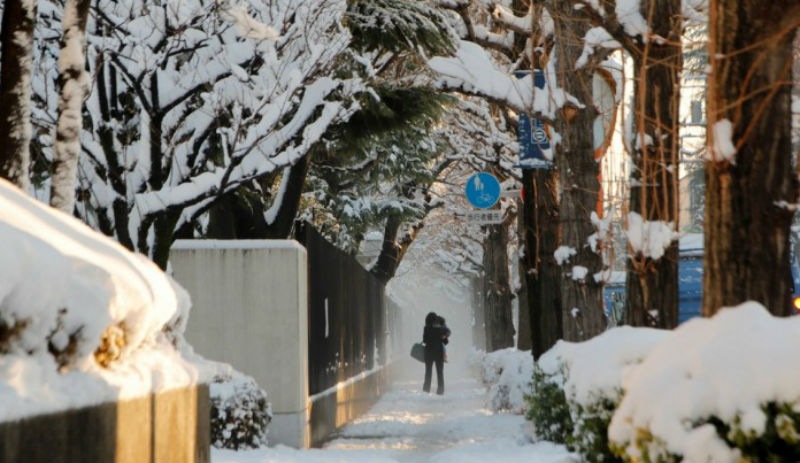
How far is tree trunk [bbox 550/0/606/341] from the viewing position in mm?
12570

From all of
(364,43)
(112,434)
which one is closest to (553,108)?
(364,43)

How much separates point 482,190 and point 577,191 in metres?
8.37

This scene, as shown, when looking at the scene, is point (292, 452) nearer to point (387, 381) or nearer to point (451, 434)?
point (451, 434)

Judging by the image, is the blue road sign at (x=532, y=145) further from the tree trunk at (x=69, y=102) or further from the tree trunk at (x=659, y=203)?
the tree trunk at (x=69, y=102)

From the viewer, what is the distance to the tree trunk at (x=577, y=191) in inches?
495

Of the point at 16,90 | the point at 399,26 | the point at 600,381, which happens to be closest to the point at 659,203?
the point at 600,381

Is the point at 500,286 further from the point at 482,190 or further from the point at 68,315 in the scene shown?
the point at 68,315

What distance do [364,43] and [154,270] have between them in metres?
9.72

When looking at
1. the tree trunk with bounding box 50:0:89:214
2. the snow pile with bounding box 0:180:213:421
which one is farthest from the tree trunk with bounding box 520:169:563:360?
the snow pile with bounding box 0:180:213:421

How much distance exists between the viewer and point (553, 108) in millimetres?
12938

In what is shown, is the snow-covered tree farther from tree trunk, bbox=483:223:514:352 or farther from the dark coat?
tree trunk, bbox=483:223:514:352

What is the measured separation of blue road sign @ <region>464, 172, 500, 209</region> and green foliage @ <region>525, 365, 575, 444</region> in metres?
9.10

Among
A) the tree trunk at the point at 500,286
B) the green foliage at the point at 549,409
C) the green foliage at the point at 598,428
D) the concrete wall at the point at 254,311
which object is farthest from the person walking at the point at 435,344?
the green foliage at the point at 598,428

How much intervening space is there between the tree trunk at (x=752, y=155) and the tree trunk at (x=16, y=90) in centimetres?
472
